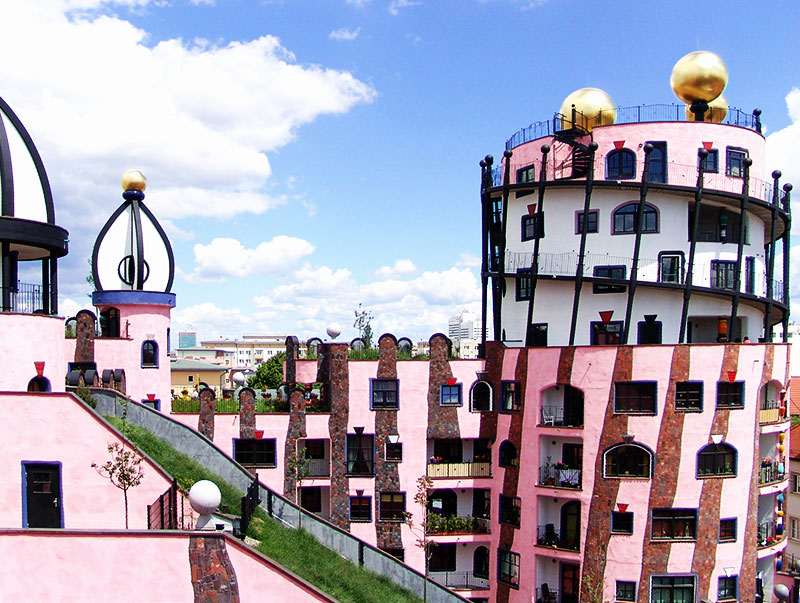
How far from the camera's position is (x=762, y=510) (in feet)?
117

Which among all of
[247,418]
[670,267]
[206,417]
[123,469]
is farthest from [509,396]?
[123,469]

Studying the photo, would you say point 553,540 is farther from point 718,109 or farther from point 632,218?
point 718,109

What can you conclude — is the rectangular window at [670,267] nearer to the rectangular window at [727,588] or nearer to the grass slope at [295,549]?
the rectangular window at [727,588]

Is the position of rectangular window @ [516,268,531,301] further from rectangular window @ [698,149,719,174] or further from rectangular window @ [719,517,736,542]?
rectangular window @ [719,517,736,542]

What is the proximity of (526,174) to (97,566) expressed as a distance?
27.1 meters

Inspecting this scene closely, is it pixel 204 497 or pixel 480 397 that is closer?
pixel 204 497

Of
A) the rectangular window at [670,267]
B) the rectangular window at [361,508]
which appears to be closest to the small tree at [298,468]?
the rectangular window at [361,508]

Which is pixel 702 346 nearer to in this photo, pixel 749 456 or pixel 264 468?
pixel 749 456

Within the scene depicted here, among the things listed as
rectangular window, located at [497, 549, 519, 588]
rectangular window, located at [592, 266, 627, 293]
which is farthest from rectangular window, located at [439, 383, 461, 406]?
rectangular window, located at [592, 266, 627, 293]

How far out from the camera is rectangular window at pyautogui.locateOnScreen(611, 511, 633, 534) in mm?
31297

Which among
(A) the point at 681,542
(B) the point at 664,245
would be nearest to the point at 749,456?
(A) the point at 681,542

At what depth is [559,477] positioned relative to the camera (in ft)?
109

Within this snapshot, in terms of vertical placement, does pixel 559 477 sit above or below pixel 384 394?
below

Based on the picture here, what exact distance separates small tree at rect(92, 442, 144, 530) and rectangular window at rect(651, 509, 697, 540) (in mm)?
20866
